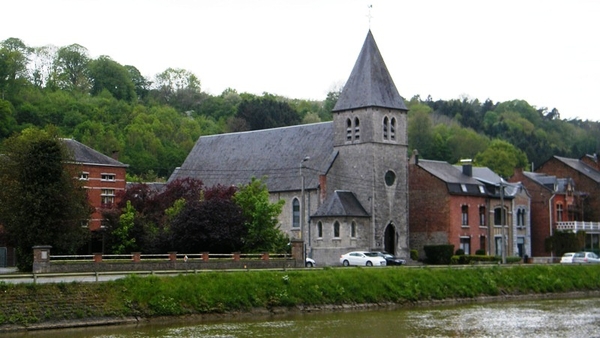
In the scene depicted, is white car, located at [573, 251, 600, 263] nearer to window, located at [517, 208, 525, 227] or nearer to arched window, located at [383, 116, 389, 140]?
window, located at [517, 208, 525, 227]

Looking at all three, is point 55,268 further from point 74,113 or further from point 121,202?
point 74,113

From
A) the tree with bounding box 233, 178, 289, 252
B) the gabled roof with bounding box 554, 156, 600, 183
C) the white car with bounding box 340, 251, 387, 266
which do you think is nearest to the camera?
the tree with bounding box 233, 178, 289, 252

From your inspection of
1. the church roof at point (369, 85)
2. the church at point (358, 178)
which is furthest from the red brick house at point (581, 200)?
the church roof at point (369, 85)

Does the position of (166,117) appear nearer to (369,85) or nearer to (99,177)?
(99,177)

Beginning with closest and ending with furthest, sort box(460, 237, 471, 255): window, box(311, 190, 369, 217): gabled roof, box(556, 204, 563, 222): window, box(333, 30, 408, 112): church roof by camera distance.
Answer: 1. box(311, 190, 369, 217): gabled roof
2. box(333, 30, 408, 112): church roof
3. box(460, 237, 471, 255): window
4. box(556, 204, 563, 222): window

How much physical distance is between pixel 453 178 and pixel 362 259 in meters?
16.9

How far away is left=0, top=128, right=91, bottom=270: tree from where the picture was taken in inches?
2052

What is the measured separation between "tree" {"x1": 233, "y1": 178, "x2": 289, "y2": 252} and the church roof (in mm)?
12645

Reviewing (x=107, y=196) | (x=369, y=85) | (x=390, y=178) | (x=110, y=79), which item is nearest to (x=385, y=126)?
(x=369, y=85)

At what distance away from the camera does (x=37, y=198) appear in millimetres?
52125

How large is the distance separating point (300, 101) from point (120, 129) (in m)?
57.0

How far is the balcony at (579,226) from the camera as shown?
83.3 m

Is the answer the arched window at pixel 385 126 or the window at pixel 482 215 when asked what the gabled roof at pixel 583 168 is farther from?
the arched window at pixel 385 126

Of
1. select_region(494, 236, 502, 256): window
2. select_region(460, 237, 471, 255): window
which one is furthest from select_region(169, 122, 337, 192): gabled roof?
select_region(494, 236, 502, 256): window
